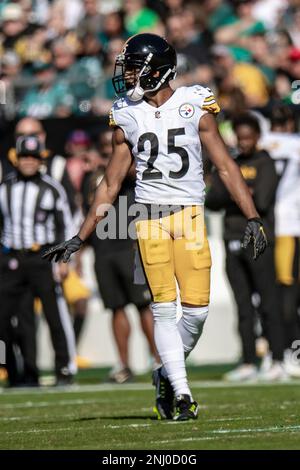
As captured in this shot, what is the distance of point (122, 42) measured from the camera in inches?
616

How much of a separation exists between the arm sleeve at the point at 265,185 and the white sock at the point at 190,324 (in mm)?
3595

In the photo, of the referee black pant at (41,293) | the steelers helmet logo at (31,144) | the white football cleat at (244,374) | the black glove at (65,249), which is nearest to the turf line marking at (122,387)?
the white football cleat at (244,374)

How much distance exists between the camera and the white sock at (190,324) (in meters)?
7.15

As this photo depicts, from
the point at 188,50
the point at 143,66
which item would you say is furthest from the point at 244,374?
the point at 188,50

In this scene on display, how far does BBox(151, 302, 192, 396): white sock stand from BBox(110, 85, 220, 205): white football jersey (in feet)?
1.92

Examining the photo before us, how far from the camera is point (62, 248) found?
282 inches

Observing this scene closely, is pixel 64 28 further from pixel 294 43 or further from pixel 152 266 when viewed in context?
pixel 152 266

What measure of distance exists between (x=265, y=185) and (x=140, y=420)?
3919mm

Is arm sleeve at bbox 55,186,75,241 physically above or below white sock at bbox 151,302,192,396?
above

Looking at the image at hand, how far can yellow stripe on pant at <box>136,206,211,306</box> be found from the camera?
23.2ft

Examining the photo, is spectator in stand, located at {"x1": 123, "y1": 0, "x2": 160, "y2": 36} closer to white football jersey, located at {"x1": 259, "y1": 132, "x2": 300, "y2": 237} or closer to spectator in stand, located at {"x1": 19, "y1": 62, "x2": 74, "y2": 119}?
spectator in stand, located at {"x1": 19, "y1": 62, "x2": 74, "y2": 119}

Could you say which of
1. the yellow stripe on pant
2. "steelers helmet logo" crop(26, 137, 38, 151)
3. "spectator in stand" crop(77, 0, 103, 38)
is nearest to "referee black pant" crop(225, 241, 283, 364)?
"steelers helmet logo" crop(26, 137, 38, 151)

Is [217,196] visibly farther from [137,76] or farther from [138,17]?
[138,17]

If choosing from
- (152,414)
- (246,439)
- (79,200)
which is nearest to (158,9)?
(79,200)
